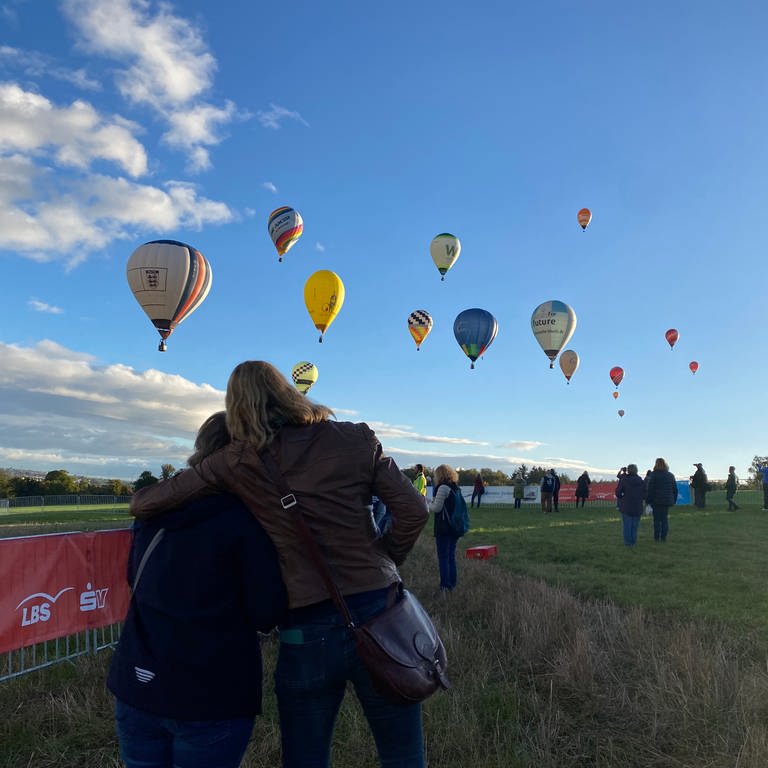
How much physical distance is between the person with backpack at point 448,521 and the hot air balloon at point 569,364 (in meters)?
27.1

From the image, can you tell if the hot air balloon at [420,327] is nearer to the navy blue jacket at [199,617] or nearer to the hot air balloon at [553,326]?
the hot air balloon at [553,326]

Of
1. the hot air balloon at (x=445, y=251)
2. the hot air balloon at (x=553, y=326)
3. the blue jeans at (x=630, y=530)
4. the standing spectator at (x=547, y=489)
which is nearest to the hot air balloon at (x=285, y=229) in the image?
the hot air balloon at (x=445, y=251)

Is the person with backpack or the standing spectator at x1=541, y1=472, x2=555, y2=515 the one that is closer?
A: the person with backpack

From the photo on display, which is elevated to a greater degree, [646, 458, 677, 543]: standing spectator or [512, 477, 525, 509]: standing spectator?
[646, 458, 677, 543]: standing spectator

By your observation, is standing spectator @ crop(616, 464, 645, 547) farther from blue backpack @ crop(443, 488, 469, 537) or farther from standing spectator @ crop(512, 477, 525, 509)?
standing spectator @ crop(512, 477, 525, 509)

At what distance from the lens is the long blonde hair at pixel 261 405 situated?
2260mm

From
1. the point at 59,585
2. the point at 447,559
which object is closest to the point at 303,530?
the point at 59,585

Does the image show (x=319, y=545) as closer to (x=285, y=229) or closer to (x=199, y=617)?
(x=199, y=617)

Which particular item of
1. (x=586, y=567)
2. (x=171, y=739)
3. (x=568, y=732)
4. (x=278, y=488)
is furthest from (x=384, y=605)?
(x=586, y=567)

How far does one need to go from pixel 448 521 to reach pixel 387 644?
22.2 feet

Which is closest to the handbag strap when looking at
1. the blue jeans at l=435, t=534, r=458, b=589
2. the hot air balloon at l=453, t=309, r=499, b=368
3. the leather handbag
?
the leather handbag

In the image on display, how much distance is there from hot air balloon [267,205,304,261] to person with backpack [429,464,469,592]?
17.5m

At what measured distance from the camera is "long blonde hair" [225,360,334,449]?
2.26m

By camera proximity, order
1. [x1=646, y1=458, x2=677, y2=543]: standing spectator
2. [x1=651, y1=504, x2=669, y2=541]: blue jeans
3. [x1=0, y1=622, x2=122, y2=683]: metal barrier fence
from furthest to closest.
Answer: [x1=651, y1=504, x2=669, y2=541]: blue jeans
[x1=646, y1=458, x2=677, y2=543]: standing spectator
[x1=0, y1=622, x2=122, y2=683]: metal barrier fence
